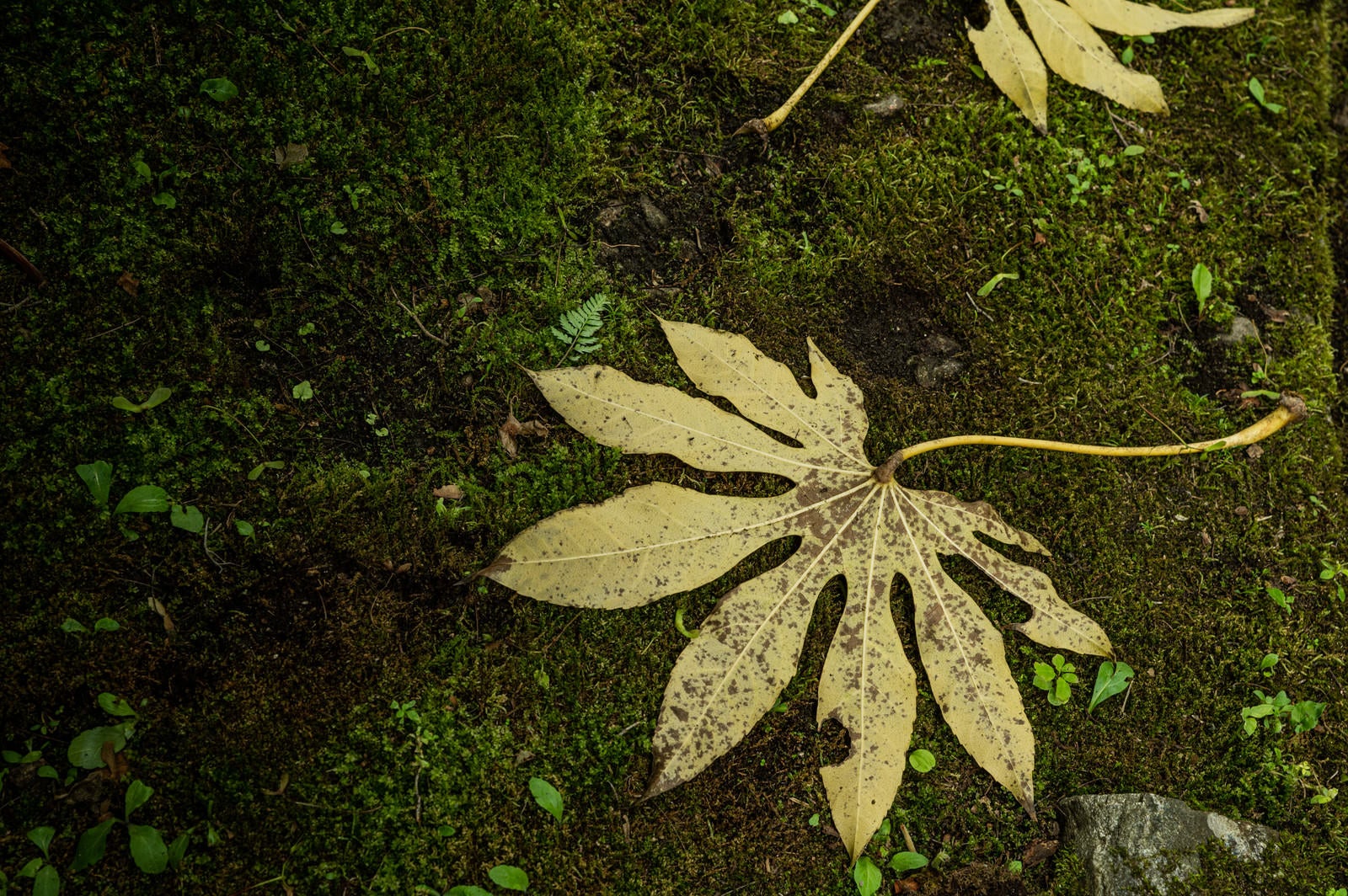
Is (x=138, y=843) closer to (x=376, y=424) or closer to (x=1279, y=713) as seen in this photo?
(x=376, y=424)

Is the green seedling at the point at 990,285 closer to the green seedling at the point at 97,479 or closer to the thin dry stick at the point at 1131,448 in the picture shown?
the thin dry stick at the point at 1131,448

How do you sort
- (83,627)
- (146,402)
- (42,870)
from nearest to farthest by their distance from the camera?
1. (42,870)
2. (83,627)
3. (146,402)

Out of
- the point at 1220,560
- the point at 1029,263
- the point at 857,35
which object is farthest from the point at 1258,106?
the point at 1220,560

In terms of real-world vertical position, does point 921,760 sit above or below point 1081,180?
below

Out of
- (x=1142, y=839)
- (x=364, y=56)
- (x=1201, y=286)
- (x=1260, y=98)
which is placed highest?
(x=364, y=56)

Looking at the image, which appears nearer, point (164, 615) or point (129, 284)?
point (164, 615)

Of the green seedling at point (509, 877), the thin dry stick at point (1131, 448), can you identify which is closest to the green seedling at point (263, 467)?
the green seedling at point (509, 877)

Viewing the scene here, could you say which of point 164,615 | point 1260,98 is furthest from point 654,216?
point 1260,98

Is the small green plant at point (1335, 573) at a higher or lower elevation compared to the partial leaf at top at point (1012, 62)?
lower
